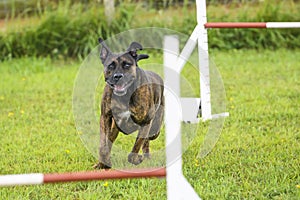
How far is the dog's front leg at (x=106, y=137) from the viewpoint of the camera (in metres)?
3.82

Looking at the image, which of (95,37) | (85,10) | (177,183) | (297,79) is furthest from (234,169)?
(85,10)

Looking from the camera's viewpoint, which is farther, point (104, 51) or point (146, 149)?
point (146, 149)

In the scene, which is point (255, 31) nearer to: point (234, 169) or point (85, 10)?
point (85, 10)

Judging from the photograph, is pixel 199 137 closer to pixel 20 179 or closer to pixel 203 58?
pixel 203 58

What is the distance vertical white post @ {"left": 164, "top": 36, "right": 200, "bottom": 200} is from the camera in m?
2.08

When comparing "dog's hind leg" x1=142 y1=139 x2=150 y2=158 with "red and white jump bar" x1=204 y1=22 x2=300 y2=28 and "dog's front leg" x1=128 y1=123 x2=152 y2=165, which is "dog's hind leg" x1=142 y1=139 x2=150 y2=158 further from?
"red and white jump bar" x1=204 y1=22 x2=300 y2=28

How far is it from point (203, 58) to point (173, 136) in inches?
117

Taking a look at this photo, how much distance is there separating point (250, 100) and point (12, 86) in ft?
8.14

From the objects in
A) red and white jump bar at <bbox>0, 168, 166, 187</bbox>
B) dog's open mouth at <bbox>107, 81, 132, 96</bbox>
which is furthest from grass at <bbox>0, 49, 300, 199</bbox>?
red and white jump bar at <bbox>0, 168, 166, 187</bbox>

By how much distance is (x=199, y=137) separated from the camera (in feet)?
15.5

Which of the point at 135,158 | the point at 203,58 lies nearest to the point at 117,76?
the point at 135,158

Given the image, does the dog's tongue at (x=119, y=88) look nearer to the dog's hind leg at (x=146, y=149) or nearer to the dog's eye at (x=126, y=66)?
the dog's eye at (x=126, y=66)

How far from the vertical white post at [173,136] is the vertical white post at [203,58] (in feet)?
7.73

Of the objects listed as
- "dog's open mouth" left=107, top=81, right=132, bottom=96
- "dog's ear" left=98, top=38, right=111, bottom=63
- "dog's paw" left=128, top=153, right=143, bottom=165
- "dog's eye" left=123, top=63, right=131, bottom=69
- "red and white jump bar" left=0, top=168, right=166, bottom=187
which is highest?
"dog's ear" left=98, top=38, right=111, bottom=63
